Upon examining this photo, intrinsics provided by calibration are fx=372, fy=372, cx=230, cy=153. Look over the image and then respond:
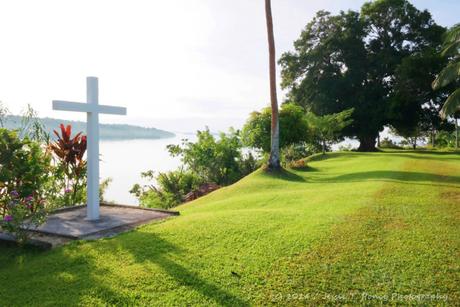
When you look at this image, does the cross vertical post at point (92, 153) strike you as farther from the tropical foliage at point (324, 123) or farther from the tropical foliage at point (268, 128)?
the tropical foliage at point (324, 123)

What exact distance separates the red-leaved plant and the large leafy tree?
22.2 meters

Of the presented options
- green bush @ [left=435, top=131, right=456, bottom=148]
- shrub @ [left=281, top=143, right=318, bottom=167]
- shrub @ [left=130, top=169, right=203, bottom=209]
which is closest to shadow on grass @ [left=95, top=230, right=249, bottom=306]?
shrub @ [left=130, top=169, right=203, bottom=209]

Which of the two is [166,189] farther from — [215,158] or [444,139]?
[444,139]

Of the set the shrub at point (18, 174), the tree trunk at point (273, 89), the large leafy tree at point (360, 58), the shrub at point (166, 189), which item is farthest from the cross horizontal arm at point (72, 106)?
the large leafy tree at point (360, 58)

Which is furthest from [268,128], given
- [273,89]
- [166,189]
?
[166,189]

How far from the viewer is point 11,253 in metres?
5.20

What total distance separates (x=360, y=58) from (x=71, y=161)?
25.6 meters

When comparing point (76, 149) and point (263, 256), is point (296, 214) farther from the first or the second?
point (76, 149)

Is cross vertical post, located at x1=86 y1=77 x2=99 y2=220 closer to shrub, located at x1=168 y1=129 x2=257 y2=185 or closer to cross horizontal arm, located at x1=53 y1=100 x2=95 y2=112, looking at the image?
cross horizontal arm, located at x1=53 y1=100 x2=95 y2=112

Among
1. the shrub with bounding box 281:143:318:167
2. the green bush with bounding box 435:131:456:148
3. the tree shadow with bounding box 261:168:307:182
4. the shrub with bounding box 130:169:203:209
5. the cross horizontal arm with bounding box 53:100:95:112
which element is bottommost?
the shrub with bounding box 130:169:203:209

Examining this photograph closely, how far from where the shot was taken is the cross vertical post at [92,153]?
682cm

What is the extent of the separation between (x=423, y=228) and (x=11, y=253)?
6.05 meters

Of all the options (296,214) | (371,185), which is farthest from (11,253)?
(371,185)

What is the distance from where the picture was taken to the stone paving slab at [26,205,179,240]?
595 centimetres
